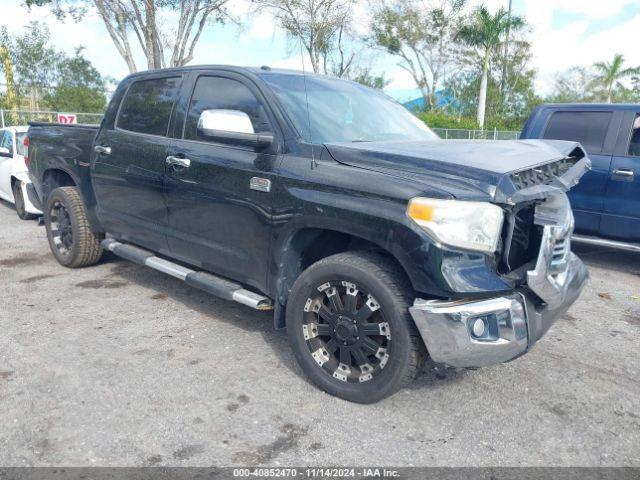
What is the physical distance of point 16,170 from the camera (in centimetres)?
860

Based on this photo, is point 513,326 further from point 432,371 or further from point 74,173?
point 74,173

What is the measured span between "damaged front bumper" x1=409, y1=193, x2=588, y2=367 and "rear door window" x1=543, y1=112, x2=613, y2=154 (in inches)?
152

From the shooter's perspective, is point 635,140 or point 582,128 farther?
point 582,128

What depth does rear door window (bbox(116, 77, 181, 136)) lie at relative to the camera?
176 inches

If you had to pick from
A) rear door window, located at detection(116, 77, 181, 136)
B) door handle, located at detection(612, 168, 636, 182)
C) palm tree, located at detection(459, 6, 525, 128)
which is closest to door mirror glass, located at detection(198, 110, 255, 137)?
rear door window, located at detection(116, 77, 181, 136)

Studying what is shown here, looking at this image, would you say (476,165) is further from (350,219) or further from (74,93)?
(74,93)

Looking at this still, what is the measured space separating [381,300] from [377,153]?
815mm

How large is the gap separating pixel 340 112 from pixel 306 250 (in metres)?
1.08

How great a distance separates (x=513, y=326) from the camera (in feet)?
9.34

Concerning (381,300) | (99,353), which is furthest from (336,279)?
(99,353)

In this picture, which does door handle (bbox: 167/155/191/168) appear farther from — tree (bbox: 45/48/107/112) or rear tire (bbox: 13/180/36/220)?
tree (bbox: 45/48/107/112)

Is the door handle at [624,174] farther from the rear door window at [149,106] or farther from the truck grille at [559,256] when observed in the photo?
the rear door window at [149,106]

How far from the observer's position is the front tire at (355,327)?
2.97 metres

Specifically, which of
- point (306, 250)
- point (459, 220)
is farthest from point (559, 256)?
point (306, 250)
